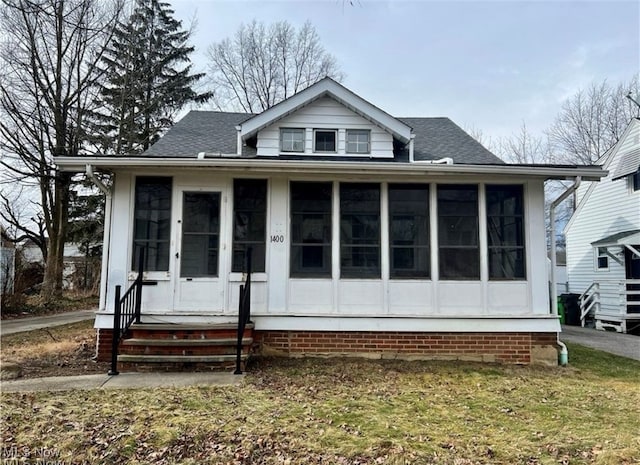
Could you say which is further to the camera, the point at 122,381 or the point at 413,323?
the point at 413,323

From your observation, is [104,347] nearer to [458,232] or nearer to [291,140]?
[291,140]

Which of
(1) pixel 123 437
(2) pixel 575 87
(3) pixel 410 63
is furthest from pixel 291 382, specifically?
(2) pixel 575 87

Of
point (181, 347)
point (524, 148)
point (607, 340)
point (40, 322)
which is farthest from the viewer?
point (524, 148)

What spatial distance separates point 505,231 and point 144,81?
53.6ft

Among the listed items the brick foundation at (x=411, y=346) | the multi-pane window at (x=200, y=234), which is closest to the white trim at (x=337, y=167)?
the multi-pane window at (x=200, y=234)

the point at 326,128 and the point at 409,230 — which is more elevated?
the point at 326,128

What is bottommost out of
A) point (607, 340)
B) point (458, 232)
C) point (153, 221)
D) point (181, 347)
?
point (607, 340)

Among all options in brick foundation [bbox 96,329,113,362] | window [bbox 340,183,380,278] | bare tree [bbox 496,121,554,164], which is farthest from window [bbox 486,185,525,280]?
bare tree [bbox 496,121,554,164]

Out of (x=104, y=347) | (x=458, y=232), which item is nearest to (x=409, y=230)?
(x=458, y=232)

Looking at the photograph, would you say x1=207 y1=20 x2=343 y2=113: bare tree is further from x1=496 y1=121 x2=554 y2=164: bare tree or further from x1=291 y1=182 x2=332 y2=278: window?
x1=291 y1=182 x2=332 y2=278: window

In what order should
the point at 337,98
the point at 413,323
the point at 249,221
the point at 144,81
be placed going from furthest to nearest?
the point at 144,81 → the point at 337,98 → the point at 249,221 → the point at 413,323

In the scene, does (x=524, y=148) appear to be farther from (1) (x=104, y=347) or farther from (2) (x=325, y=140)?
(1) (x=104, y=347)

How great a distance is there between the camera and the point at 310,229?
255 inches

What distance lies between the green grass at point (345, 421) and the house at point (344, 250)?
84cm
